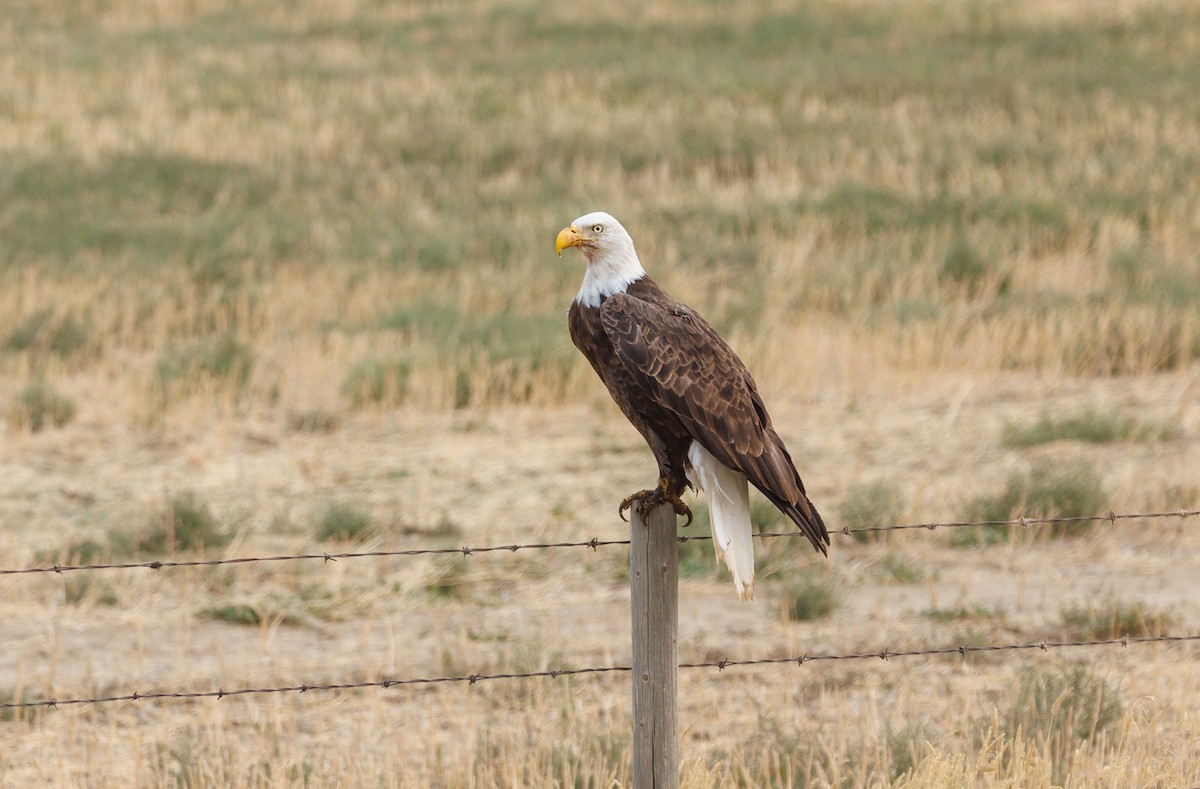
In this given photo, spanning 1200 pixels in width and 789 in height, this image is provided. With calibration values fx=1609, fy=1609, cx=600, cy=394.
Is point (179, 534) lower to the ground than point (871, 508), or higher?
lower

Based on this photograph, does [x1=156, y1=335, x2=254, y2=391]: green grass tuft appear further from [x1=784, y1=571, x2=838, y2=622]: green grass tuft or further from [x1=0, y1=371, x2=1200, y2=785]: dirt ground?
[x1=784, y1=571, x2=838, y2=622]: green grass tuft

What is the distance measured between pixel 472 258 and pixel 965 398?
6.07 m

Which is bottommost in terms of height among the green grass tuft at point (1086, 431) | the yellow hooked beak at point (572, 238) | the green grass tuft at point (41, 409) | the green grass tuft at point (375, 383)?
the yellow hooked beak at point (572, 238)

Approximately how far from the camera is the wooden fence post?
13.4 ft

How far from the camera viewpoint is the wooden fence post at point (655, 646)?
407cm

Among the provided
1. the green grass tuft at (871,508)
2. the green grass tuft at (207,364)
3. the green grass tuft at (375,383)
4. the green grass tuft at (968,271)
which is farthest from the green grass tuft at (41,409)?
the green grass tuft at (968,271)

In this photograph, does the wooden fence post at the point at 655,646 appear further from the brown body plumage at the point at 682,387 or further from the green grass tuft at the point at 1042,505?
the green grass tuft at the point at 1042,505

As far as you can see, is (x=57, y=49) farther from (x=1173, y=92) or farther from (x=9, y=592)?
(x=9, y=592)

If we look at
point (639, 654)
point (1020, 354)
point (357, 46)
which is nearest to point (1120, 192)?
point (1020, 354)

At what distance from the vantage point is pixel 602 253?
15.9 feet

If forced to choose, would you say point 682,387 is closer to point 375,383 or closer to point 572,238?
point 572,238

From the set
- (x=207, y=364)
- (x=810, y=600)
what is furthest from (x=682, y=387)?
(x=207, y=364)

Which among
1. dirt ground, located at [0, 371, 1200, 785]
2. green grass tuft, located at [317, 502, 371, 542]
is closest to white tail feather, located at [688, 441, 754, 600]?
dirt ground, located at [0, 371, 1200, 785]

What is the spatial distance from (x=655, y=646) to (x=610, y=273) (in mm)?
1251
